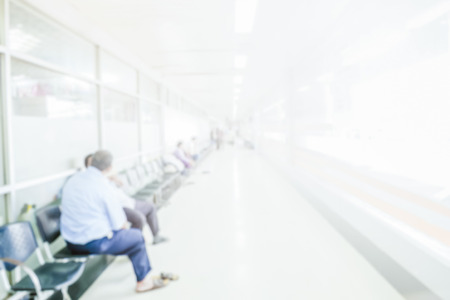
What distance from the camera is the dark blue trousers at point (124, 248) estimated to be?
1.93 m

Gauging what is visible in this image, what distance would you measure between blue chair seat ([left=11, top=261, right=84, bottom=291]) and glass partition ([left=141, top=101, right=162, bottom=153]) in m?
→ 3.59

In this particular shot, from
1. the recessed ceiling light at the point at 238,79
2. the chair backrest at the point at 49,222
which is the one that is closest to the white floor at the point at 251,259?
the chair backrest at the point at 49,222

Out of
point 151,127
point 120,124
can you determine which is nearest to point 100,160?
point 120,124

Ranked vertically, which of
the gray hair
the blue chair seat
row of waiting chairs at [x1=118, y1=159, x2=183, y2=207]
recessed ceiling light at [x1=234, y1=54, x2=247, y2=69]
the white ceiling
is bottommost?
the blue chair seat

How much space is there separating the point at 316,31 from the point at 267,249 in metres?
3.24

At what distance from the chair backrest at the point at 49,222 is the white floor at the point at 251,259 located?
0.58 meters

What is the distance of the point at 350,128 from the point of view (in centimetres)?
307

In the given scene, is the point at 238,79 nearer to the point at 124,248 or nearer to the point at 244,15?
the point at 244,15

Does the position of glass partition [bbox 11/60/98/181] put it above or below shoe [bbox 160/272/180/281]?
above

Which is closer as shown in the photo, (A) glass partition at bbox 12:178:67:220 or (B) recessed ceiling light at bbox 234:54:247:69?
(A) glass partition at bbox 12:178:67:220

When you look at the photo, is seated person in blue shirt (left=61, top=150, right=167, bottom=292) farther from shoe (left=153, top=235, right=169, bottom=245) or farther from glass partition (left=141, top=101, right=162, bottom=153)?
glass partition (left=141, top=101, right=162, bottom=153)

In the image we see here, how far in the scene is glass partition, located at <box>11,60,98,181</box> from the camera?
2.10 meters

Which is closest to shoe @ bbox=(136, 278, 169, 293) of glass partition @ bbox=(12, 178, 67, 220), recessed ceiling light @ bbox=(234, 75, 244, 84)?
glass partition @ bbox=(12, 178, 67, 220)

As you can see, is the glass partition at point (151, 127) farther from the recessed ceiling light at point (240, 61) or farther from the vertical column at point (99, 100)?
the recessed ceiling light at point (240, 61)
